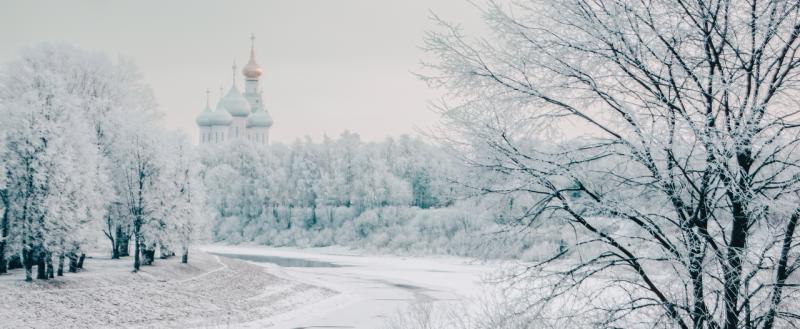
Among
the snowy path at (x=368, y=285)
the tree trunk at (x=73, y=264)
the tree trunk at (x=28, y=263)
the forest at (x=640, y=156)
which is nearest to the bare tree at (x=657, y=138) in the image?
the forest at (x=640, y=156)

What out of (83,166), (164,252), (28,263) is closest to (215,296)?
(164,252)

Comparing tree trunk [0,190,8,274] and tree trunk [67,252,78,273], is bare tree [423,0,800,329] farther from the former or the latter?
tree trunk [67,252,78,273]

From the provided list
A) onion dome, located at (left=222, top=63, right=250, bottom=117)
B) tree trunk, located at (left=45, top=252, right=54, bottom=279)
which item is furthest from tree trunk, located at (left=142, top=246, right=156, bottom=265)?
onion dome, located at (left=222, top=63, right=250, bottom=117)

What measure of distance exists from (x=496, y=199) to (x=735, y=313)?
4.95 ft

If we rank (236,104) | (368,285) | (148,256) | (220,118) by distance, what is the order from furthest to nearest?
1. (236,104)
2. (220,118)
3. (368,285)
4. (148,256)

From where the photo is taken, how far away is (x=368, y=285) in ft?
147

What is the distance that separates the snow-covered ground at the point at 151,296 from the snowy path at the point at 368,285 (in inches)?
65.2

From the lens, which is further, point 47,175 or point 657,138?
point 47,175

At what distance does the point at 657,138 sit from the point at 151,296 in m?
32.0

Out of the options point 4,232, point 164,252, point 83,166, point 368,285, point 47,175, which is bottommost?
point 368,285

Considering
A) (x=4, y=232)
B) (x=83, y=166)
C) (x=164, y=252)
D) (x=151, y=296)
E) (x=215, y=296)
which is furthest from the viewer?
(x=164, y=252)

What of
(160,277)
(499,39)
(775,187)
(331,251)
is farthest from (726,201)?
(331,251)

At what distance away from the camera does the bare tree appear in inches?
175

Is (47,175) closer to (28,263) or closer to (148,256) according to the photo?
(28,263)
